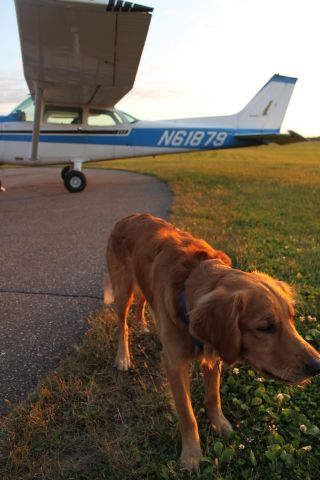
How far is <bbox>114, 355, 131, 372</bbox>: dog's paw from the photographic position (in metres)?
2.72

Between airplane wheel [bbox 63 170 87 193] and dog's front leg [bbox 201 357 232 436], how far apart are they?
32.0 feet

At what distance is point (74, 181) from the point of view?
1116 cm

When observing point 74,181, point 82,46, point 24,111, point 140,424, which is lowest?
point 74,181

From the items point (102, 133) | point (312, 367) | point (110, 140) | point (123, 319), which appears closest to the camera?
point (312, 367)

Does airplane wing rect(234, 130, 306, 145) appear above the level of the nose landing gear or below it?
above

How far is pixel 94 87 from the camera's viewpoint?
35.2 feet

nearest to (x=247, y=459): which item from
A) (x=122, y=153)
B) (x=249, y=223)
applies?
(x=249, y=223)

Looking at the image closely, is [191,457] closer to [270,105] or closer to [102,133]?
[102,133]

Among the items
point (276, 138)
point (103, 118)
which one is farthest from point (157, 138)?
point (276, 138)

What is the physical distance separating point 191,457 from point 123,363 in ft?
3.04

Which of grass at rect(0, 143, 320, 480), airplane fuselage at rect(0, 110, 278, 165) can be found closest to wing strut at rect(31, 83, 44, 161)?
airplane fuselage at rect(0, 110, 278, 165)

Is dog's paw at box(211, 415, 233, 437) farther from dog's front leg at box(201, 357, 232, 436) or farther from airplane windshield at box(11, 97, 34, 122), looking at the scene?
airplane windshield at box(11, 97, 34, 122)

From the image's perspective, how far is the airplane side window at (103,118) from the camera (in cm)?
1193

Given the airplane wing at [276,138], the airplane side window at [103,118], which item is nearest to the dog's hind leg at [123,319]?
the airplane side window at [103,118]
